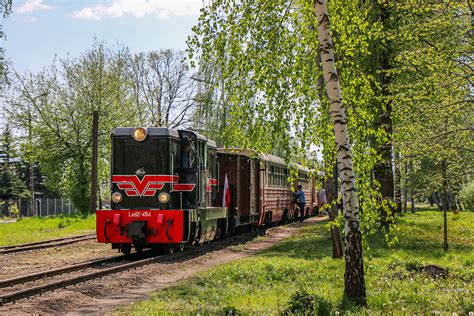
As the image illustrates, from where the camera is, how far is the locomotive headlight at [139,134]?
640 inches

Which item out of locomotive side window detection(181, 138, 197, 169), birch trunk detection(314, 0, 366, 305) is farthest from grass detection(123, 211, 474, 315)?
locomotive side window detection(181, 138, 197, 169)

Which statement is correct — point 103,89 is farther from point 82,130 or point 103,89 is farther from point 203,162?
point 203,162

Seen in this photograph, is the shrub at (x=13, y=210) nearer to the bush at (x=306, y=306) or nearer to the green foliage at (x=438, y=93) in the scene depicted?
the green foliage at (x=438, y=93)

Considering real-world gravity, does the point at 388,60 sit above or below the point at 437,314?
above

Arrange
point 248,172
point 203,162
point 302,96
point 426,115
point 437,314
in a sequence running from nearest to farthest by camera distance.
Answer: point 437,314
point 302,96
point 426,115
point 203,162
point 248,172

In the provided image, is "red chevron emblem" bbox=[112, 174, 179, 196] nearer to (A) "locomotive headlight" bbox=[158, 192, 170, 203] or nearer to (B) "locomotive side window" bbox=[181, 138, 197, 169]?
(A) "locomotive headlight" bbox=[158, 192, 170, 203]

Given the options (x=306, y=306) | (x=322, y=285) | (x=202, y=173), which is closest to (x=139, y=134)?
(x=202, y=173)

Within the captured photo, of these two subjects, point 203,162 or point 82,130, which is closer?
point 203,162

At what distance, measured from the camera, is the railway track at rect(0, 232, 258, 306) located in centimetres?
1009

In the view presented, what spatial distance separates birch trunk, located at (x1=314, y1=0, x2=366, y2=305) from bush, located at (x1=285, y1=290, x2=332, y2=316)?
712mm

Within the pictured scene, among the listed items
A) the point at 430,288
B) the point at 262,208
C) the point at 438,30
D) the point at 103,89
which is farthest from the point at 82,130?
the point at 430,288

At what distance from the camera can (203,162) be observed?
17500 millimetres

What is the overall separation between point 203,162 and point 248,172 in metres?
5.69

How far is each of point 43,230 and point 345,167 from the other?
2304 cm
